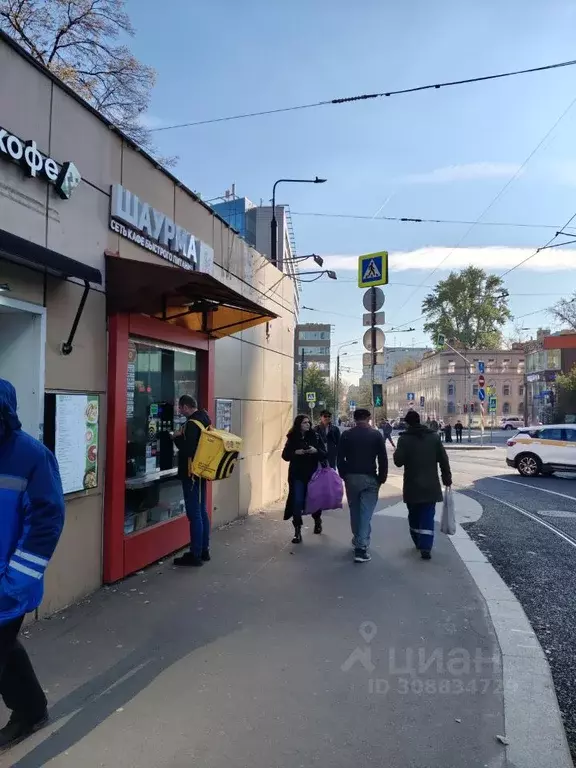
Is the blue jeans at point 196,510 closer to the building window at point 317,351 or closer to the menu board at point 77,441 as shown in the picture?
the menu board at point 77,441

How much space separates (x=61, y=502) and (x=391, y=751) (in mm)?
1950

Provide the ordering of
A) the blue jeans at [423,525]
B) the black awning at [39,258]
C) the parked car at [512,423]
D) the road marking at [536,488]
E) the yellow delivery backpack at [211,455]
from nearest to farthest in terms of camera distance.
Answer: the black awning at [39,258] < the yellow delivery backpack at [211,455] < the blue jeans at [423,525] < the road marking at [536,488] < the parked car at [512,423]

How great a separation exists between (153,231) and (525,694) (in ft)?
16.6

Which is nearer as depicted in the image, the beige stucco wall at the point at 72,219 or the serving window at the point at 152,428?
the beige stucco wall at the point at 72,219

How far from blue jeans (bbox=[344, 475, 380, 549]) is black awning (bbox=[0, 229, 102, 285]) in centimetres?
348

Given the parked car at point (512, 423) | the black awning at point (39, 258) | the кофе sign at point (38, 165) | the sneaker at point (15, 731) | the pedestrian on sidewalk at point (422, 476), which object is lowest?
the parked car at point (512, 423)

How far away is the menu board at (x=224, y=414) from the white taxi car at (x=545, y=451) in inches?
432

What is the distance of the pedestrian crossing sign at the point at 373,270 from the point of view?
9.02 meters

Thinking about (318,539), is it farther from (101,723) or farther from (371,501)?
(101,723)

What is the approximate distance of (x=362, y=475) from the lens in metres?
6.26

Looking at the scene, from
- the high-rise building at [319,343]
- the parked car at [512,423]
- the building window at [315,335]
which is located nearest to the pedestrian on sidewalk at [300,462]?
the high-rise building at [319,343]

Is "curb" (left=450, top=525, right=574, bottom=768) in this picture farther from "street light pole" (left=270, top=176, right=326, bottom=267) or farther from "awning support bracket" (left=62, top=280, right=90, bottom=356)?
"street light pole" (left=270, top=176, right=326, bottom=267)

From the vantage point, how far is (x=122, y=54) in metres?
14.8

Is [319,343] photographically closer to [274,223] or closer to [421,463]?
[274,223]
